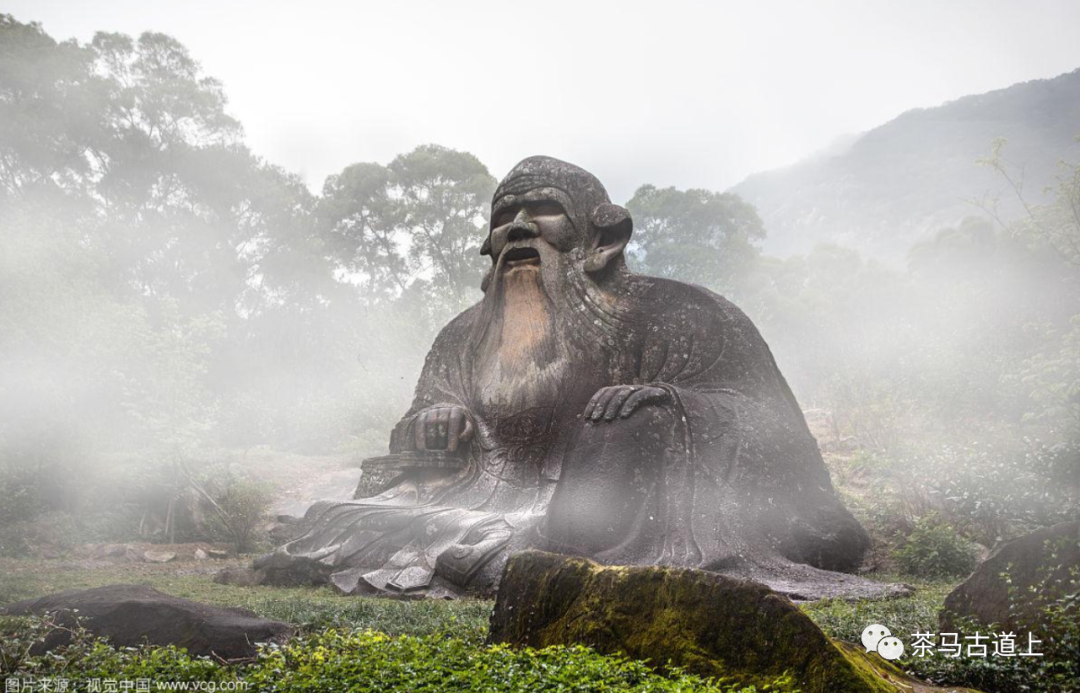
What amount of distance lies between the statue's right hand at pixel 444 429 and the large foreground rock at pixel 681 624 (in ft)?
12.4

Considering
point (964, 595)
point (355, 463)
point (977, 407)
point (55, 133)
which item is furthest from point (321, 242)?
point (964, 595)

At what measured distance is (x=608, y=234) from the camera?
730cm

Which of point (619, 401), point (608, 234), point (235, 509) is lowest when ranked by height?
point (235, 509)

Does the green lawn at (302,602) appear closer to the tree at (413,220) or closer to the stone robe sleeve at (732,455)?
the stone robe sleeve at (732,455)

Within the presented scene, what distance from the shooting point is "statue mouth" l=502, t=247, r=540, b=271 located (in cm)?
738

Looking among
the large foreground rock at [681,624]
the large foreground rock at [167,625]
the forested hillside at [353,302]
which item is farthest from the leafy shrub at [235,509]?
the large foreground rock at [681,624]

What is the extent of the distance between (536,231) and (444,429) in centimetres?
190

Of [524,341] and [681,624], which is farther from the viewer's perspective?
[524,341]

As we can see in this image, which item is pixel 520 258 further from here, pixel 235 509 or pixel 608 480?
pixel 235 509

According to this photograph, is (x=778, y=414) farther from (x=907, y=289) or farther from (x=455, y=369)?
(x=907, y=289)

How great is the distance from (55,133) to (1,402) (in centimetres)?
1139

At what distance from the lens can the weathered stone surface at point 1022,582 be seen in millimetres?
3305

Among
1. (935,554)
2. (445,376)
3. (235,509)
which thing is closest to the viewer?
(935,554)

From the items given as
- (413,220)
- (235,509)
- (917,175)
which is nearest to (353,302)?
(413,220)
